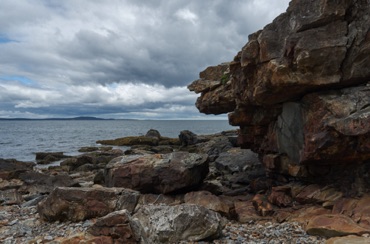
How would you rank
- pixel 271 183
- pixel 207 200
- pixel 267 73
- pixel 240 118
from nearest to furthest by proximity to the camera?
pixel 267 73, pixel 207 200, pixel 271 183, pixel 240 118

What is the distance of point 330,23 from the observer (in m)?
14.3

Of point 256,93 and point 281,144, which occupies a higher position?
point 256,93

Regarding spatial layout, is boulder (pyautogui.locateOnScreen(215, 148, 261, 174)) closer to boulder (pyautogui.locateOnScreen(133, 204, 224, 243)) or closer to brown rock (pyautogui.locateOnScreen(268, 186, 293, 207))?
brown rock (pyautogui.locateOnScreen(268, 186, 293, 207))

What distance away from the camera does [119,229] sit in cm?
1080

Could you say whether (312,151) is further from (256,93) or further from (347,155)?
(256,93)

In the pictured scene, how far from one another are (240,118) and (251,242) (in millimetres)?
11277

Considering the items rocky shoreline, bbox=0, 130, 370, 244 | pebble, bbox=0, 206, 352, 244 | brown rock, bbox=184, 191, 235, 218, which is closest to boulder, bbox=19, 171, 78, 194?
rocky shoreline, bbox=0, 130, 370, 244

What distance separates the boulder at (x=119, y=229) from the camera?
10716mm

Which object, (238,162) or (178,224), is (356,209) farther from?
(238,162)

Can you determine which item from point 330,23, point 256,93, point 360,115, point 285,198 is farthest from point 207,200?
point 330,23

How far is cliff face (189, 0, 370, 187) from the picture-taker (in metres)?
13.9

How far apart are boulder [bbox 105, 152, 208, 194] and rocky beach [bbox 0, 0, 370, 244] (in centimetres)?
7

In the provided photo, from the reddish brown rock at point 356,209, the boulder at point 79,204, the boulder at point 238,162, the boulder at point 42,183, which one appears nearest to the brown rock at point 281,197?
the reddish brown rock at point 356,209

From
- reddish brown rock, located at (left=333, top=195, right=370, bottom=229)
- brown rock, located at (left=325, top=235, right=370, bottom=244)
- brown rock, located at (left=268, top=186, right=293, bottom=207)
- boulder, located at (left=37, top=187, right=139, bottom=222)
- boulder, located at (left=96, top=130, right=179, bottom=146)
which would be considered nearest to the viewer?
brown rock, located at (left=325, top=235, right=370, bottom=244)
